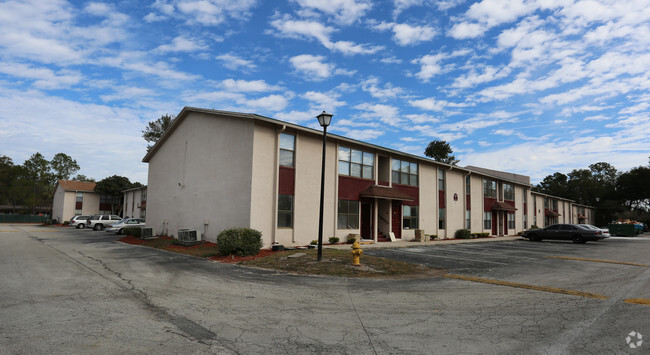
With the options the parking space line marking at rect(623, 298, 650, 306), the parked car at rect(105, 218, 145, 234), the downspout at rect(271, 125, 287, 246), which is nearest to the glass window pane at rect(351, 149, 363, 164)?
the downspout at rect(271, 125, 287, 246)

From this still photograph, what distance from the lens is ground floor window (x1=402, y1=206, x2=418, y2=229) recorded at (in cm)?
2434

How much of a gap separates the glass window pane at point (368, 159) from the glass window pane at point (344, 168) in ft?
5.01

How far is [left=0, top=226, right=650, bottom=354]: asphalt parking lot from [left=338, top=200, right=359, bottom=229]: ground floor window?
933 cm

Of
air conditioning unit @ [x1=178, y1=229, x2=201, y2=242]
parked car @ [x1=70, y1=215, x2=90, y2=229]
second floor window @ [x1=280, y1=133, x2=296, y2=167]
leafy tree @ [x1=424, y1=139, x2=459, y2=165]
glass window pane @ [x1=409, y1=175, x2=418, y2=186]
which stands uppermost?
leafy tree @ [x1=424, y1=139, x2=459, y2=165]

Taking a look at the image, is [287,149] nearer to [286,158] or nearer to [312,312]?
[286,158]

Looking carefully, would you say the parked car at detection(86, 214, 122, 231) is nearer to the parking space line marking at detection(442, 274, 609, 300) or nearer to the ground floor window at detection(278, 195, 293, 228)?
the ground floor window at detection(278, 195, 293, 228)

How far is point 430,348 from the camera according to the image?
4633 mm

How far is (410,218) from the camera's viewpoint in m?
24.8

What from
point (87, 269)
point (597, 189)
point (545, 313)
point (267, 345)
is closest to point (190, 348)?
point (267, 345)

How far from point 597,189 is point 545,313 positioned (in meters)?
97.8

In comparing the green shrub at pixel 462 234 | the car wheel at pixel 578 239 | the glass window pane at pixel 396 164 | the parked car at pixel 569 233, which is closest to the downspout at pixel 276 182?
the glass window pane at pixel 396 164

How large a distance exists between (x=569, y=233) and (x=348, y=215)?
19663 mm

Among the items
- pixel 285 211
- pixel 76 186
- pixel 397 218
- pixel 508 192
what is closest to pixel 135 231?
pixel 285 211

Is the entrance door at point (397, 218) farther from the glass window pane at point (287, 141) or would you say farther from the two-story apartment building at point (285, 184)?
the glass window pane at point (287, 141)
